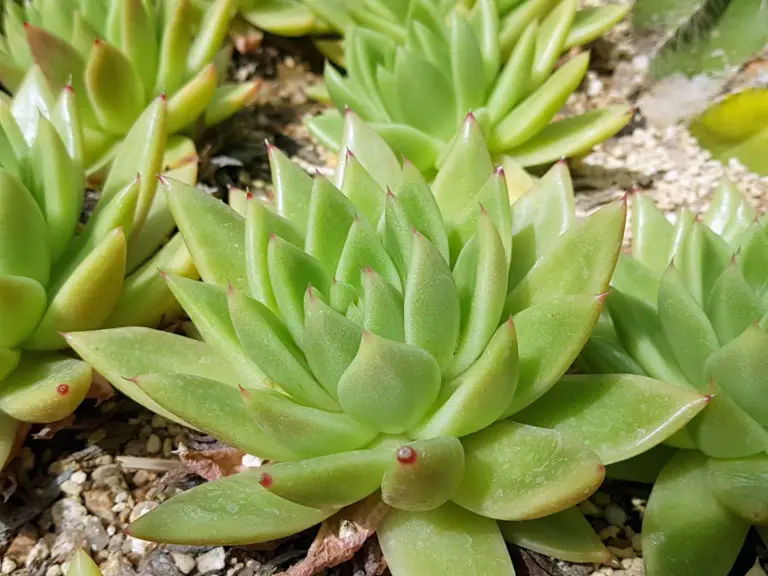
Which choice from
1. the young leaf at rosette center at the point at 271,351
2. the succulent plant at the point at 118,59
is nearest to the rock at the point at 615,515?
the young leaf at rosette center at the point at 271,351

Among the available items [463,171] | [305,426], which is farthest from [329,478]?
[463,171]

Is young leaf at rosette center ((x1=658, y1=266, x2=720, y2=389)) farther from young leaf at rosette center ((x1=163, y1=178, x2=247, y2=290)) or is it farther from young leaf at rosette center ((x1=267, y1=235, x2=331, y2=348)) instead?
young leaf at rosette center ((x1=163, y1=178, x2=247, y2=290))

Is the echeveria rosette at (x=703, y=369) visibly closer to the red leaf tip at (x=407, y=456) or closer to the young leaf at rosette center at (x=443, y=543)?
the young leaf at rosette center at (x=443, y=543)

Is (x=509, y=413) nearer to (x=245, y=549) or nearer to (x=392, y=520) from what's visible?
(x=392, y=520)

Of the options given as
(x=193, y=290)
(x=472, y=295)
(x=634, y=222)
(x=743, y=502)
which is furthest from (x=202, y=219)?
(x=743, y=502)

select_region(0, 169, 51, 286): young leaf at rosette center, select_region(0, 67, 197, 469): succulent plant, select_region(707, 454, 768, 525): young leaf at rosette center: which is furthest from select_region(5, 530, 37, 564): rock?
select_region(707, 454, 768, 525): young leaf at rosette center

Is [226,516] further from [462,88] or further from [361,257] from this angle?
[462,88]

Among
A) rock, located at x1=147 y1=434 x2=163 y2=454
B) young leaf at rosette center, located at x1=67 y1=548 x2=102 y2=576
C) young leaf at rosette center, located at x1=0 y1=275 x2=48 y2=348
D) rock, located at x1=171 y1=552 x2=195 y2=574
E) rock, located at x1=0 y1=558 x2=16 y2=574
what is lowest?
rock, located at x1=0 y1=558 x2=16 y2=574
